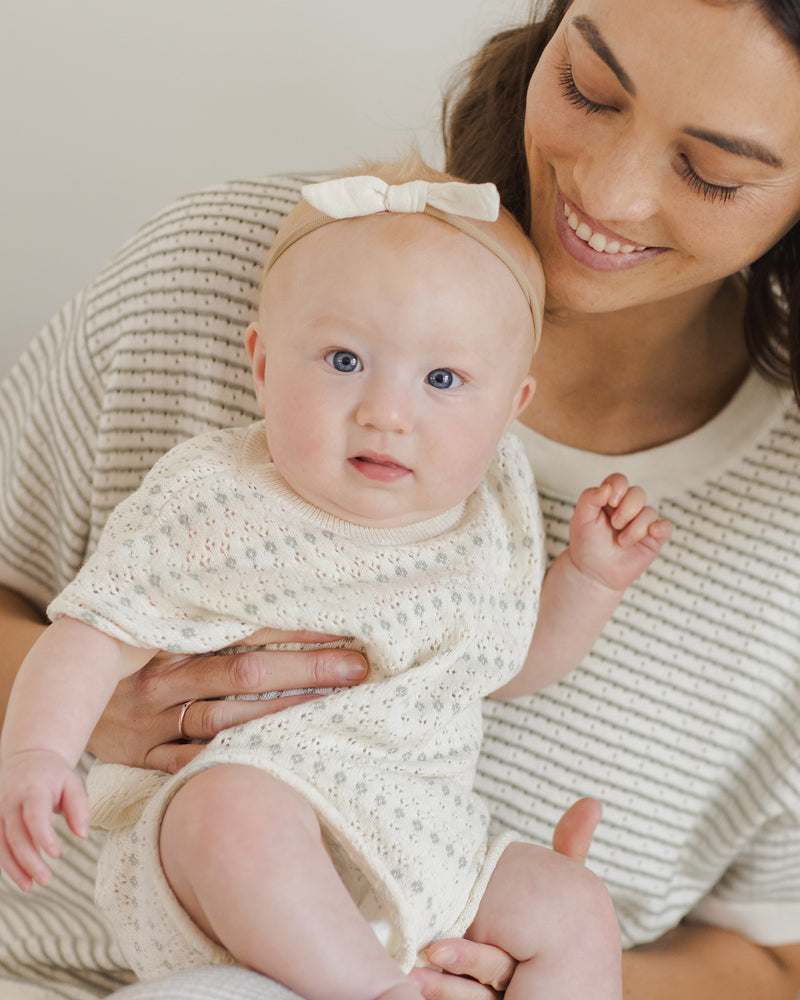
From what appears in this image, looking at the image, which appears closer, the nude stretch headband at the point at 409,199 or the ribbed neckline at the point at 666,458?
the nude stretch headband at the point at 409,199

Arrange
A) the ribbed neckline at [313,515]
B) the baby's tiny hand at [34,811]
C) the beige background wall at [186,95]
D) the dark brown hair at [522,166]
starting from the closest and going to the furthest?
the baby's tiny hand at [34,811] < the ribbed neckline at [313,515] < the dark brown hair at [522,166] < the beige background wall at [186,95]

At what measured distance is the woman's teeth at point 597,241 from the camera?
107cm

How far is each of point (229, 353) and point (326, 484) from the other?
1.26 ft

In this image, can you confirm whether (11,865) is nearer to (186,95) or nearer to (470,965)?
(470,965)

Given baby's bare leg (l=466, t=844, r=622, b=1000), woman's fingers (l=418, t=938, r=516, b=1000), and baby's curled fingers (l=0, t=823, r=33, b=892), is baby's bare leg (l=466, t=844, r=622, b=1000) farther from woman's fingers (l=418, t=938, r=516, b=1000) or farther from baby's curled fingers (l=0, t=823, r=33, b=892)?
baby's curled fingers (l=0, t=823, r=33, b=892)

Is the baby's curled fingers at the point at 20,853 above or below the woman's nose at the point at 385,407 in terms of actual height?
below

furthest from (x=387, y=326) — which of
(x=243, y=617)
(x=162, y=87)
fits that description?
(x=162, y=87)

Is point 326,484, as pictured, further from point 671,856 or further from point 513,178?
point 671,856

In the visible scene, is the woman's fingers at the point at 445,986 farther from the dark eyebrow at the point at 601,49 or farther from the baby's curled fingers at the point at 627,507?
the dark eyebrow at the point at 601,49

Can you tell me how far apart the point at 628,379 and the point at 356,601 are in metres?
0.54

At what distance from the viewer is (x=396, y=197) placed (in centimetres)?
97

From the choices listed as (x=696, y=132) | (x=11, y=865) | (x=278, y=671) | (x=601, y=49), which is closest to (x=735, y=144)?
(x=696, y=132)

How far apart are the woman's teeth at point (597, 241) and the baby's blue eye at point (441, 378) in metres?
0.22

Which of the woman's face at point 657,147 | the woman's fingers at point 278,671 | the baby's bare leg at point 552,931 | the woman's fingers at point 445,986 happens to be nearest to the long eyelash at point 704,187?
the woman's face at point 657,147
